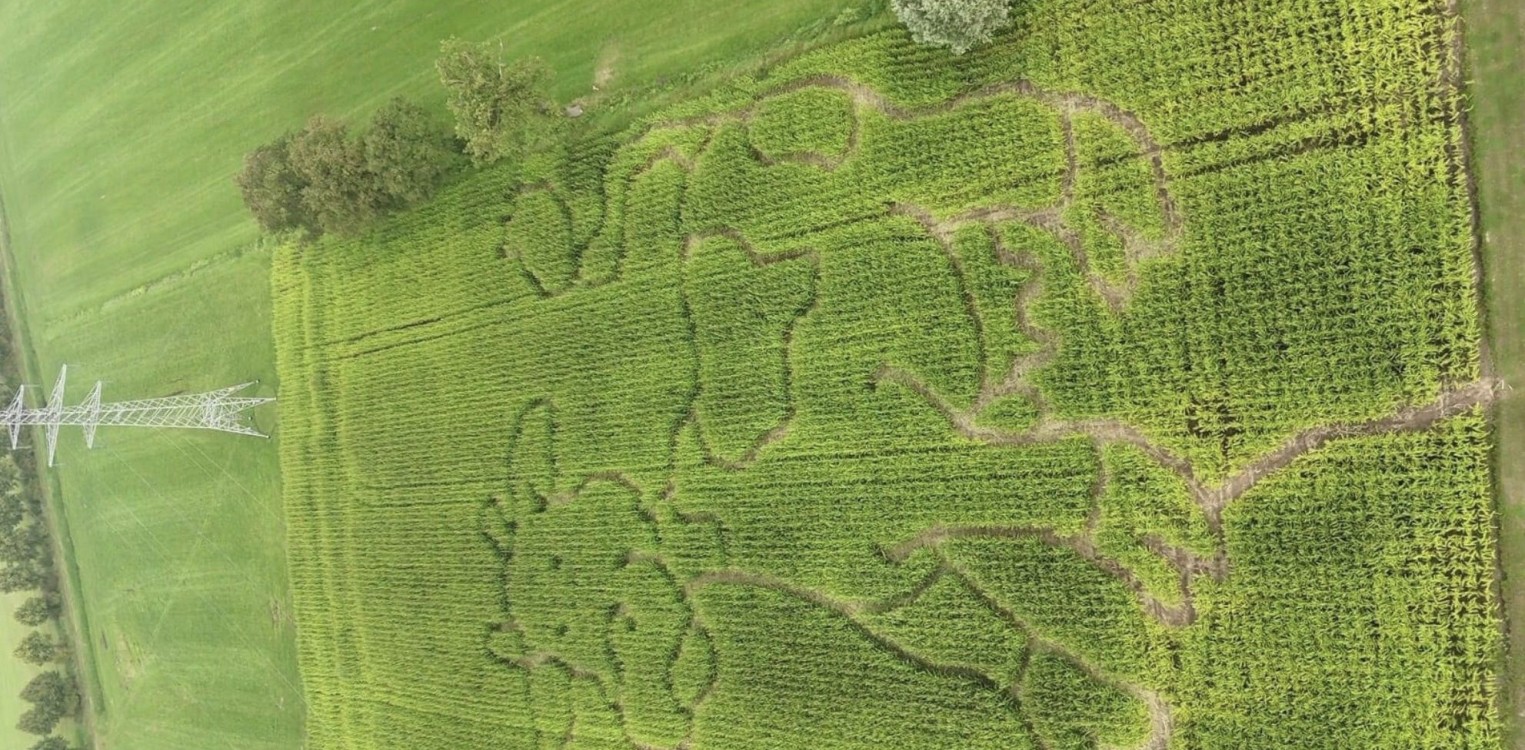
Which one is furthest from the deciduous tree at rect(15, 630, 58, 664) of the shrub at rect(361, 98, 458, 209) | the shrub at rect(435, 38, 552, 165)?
the shrub at rect(435, 38, 552, 165)

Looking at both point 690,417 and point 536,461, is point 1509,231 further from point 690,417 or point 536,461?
point 536,461

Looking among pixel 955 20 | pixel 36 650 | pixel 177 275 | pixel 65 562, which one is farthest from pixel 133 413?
pixel 955 20

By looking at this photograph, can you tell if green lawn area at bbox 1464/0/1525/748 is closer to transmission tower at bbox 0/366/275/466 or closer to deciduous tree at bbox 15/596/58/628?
transmission tower at bbox 0/366/275/466

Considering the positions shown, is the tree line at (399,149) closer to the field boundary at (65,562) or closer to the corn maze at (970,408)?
the corn maze at (970,408)

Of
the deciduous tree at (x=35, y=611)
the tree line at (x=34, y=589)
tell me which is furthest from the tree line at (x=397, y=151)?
the deciduous tree at (x=35, y=611)

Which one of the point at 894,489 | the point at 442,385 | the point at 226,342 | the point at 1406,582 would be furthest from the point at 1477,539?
the point at 226,342

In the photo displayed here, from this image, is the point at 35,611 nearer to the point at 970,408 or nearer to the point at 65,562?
the point at 65,562
